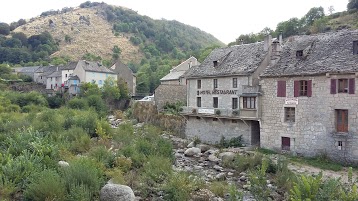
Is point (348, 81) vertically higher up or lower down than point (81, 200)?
higher up

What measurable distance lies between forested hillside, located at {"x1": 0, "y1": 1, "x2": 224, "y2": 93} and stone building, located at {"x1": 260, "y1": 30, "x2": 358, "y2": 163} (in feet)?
168

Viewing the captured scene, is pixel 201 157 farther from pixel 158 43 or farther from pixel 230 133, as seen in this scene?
pixel 158 43

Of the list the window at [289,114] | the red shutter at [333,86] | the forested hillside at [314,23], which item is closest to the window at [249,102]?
the window at [289,114]

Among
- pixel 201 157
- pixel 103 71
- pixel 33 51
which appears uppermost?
pixel 33 51

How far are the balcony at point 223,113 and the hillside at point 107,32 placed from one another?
269 ft

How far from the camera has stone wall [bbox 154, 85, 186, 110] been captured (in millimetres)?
39969

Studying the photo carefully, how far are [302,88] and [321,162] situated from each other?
16.9ft

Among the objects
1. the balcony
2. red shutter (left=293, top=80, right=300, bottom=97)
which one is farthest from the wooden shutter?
the balcony

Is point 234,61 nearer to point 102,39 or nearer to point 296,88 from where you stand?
point 296,88

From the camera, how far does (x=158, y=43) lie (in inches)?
5153

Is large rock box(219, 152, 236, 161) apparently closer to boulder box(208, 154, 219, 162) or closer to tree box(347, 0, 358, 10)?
boulder box(208, 154, 219, 162)

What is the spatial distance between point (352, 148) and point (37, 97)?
4694 cm

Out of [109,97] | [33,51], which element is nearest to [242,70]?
[109,97]

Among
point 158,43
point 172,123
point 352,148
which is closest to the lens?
point 352,148
